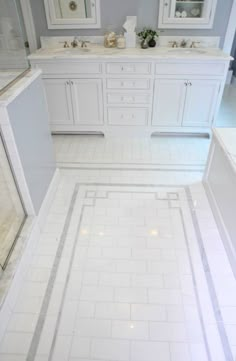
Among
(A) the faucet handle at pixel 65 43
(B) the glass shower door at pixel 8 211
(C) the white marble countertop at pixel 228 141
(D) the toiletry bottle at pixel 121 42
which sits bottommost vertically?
(B) the glass shower door at pixel 8 211

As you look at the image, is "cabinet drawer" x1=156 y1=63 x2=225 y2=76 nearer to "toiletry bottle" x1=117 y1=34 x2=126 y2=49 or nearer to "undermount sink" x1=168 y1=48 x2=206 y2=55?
"undermount sink" x1=168 y1=48 x2=206 y2=55

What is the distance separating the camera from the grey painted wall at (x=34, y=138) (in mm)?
1609

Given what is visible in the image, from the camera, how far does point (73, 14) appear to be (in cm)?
293

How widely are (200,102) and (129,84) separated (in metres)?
0.82

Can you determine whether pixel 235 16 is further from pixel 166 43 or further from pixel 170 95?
pixel 170 95

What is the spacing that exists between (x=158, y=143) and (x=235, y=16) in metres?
1.62

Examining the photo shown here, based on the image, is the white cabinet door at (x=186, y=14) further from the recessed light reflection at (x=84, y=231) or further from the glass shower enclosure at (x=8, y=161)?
the recessed light reflection at (x=84, y=231)

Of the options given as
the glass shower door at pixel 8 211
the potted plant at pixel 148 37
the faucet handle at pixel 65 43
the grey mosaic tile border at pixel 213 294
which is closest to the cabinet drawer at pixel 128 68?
the potted plant at pixel 148 37

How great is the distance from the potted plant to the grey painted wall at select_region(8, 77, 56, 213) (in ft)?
4.93

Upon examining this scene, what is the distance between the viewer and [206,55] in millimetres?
2633

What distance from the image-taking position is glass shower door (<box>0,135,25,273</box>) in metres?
1.60

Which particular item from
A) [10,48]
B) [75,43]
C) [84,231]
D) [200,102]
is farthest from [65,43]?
[84,231]

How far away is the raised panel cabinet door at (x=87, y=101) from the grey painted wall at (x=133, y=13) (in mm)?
716

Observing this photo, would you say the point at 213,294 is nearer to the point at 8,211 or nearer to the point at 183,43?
the point at 8,211
